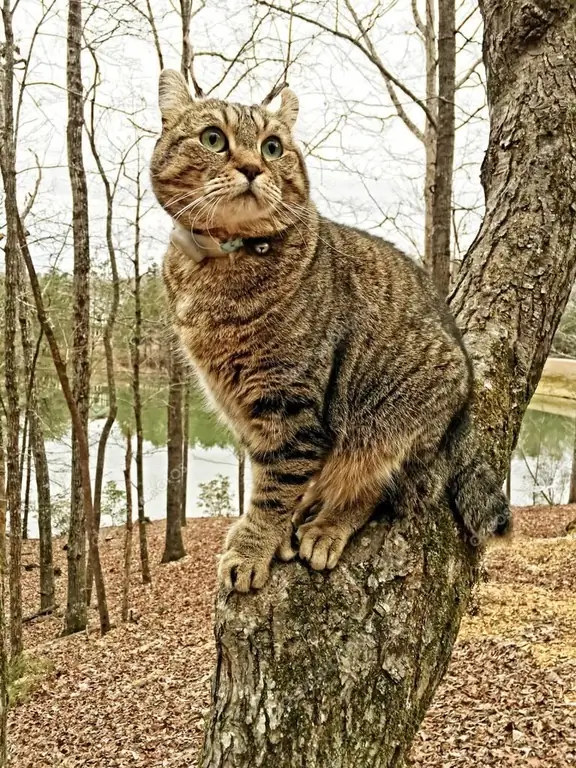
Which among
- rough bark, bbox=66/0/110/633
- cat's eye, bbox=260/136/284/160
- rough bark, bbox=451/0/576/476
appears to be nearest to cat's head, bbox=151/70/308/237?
cat's eye, bbox=260/136/284/160

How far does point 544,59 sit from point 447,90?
377 centimetres

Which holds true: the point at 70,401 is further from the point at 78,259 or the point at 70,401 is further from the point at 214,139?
the point at 214,139

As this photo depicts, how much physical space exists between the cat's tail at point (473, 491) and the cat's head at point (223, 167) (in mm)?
1095

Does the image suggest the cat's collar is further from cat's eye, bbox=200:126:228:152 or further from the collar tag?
cat's eye, bbox=200:126:228:152

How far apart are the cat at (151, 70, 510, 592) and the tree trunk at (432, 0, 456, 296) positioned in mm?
3840

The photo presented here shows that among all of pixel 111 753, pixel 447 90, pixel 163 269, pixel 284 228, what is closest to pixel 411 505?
pixel 284 228

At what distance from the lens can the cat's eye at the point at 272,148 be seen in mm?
2461

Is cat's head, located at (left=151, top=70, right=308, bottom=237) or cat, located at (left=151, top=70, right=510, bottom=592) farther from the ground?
cat's head, located at (left=151, top=70, right=308, bottom=237)

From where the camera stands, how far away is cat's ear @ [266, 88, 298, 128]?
2.71 meters

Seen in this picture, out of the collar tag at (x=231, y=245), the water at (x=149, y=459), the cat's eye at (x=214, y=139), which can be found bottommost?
the water at (x=149, y=459)

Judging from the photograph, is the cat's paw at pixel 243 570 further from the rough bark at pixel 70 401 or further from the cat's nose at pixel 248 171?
the rough bark at pixel 70 401

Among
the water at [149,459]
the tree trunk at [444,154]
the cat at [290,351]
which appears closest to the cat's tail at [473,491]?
the cat at [290,351]

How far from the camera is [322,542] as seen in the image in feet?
7.02

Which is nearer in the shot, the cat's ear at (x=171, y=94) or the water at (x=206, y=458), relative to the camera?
the cat's ear at (x=171, y=94)
